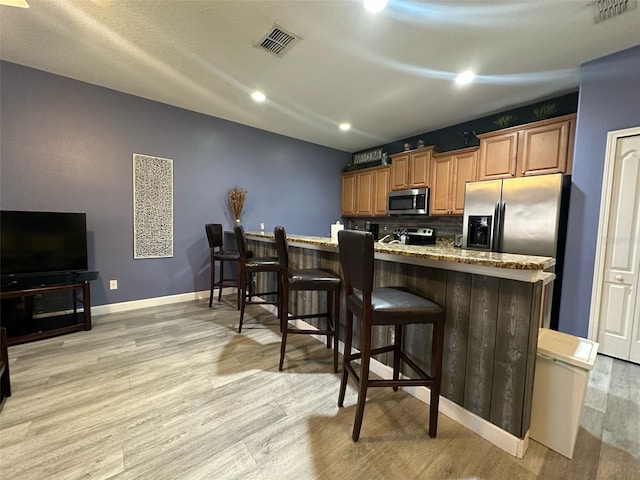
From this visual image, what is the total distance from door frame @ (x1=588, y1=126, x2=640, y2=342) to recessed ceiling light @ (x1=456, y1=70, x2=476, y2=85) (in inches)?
51.8

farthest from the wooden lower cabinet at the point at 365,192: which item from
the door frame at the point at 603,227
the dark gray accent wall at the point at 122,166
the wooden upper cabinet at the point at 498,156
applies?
the door frame at the point at 603,227

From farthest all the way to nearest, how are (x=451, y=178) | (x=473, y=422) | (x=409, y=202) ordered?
(x=409, y=202) < (x=451, y=178) < (x=473, y=422)

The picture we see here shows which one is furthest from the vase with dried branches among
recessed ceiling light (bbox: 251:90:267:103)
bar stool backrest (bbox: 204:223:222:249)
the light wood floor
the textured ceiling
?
the light wood floor

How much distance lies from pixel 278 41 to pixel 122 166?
97.9 inches

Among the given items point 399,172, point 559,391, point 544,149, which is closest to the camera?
point 559,391

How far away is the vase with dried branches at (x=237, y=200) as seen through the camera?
408 cm

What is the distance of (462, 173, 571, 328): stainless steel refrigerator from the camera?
2576 mm

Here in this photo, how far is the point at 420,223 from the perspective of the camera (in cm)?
454

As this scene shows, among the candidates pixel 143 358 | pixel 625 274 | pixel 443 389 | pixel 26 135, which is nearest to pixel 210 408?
pixel 143 358

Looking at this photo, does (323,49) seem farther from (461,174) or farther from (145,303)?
(145,303)

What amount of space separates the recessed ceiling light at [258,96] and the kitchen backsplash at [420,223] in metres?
3.03

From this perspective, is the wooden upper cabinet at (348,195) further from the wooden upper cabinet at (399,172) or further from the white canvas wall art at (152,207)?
the white canvas wall art at (152,207)

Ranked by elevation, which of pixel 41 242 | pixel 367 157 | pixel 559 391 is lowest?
pixel 559 391

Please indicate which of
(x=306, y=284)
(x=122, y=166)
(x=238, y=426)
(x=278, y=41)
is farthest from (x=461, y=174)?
(x=122, y=166)
